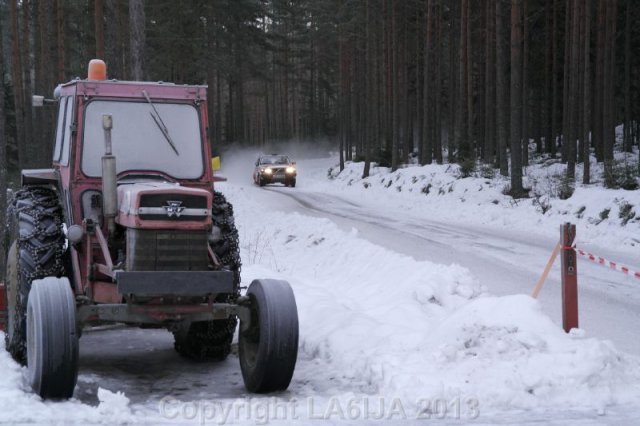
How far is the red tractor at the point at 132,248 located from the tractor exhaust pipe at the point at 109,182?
0.04 feet

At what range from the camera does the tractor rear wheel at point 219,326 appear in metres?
7.25

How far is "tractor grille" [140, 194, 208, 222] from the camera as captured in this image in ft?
20.3

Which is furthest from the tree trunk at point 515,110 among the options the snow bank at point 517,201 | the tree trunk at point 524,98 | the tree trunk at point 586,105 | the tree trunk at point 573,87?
the tree trunk at point 524,98

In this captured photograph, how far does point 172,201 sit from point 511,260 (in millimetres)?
8512

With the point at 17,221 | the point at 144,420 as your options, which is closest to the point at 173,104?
the point at 17,221

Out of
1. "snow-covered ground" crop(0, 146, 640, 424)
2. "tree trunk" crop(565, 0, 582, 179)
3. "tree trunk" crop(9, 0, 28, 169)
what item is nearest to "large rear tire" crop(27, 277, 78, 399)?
"snow-covered ground" crop(0, 146, 640, 424)

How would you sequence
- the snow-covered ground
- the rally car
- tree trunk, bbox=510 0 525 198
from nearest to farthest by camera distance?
the snow-covered ground → tree trunk, bbox=510 0 525 198 → the rally car

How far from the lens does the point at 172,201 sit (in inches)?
248

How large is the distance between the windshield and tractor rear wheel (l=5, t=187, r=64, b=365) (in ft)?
2.11

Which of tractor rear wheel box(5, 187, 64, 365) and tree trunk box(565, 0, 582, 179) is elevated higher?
tree trunk box(565, 0, 582, 179)

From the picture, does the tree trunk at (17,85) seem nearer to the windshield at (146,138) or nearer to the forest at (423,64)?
the forest at (423,64)

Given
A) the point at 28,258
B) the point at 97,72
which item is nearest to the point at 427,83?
the point at 97,72

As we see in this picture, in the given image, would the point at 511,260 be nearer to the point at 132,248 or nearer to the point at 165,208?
the point at 165,208

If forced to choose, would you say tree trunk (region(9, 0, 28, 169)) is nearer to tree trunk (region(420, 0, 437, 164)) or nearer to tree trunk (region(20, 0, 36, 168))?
tree trunk (region(20, 0, 36, 168))
